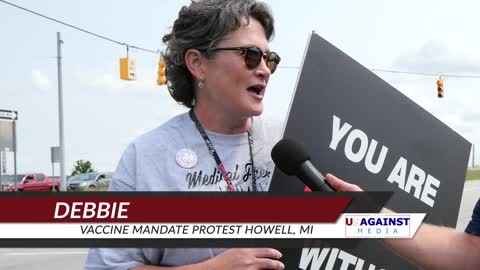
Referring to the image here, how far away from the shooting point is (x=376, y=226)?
1.84m

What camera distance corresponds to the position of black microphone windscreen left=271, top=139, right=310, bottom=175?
66.8 inches

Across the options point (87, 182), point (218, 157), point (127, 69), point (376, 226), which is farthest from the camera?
point (87, 182)

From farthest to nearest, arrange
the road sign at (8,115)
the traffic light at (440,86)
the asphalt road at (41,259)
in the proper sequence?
the traffic light at (440,86) < the road sign at (8,115) < the asphalt road at (41,259)

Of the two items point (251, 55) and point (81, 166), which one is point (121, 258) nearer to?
point (251, 55)

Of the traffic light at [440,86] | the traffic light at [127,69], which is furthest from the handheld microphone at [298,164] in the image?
the traffic light at [440,86]

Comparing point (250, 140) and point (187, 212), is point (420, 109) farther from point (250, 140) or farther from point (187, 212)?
point (187, 212)

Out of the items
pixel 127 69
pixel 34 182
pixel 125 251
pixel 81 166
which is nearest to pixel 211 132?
pixel 125 251

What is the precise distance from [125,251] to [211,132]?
494mm

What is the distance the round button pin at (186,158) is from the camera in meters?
1.91

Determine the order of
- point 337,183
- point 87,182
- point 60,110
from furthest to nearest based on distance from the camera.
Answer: point 87,182
point 60,110
point 337,183

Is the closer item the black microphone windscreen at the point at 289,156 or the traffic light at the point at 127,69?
the black microphone windscreen at the point at 289,156

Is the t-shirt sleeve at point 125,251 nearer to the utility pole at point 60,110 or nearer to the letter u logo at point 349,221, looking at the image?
the letter u logo at point 349,221

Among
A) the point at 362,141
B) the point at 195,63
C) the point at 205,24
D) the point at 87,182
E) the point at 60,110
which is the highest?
the point at 60,110

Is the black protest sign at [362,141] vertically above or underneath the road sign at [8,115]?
underneath
